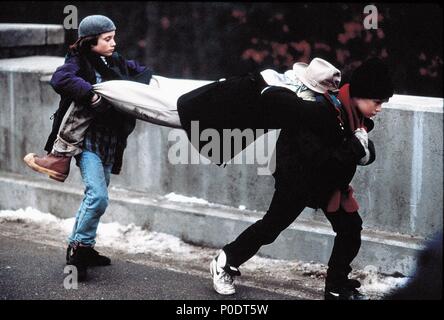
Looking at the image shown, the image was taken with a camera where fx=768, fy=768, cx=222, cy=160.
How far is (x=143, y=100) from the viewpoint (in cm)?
460

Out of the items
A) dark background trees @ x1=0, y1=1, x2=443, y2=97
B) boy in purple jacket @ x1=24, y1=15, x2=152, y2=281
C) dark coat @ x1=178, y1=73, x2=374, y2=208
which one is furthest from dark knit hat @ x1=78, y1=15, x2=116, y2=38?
dark background trees @ x1=0, y1=1, x2=443, y2=97

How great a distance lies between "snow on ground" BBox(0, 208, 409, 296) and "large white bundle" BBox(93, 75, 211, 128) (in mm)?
1421

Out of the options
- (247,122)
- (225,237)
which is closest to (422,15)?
(225,237)

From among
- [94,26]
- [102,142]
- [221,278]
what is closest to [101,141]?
[102,142]

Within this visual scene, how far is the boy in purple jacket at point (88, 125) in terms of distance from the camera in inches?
187

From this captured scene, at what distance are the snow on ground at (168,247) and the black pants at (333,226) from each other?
54 cm

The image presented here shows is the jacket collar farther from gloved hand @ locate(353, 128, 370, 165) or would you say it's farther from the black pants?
the black pants

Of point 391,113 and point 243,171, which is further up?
point 391,113

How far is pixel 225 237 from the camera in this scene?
5.71 meters

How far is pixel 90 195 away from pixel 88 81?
72 centimetres

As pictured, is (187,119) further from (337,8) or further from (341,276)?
(337,8)

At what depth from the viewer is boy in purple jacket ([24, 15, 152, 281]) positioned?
15.6ft

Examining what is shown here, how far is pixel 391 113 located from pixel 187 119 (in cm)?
150

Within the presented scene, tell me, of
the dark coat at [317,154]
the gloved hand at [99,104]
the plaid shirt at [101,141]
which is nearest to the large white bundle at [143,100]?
the gloved hand at [99,104]
